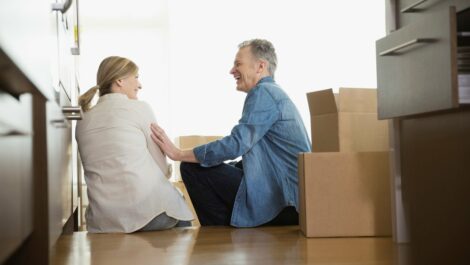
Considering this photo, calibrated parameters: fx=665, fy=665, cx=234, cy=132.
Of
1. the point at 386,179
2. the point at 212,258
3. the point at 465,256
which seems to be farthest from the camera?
the point at 386,179

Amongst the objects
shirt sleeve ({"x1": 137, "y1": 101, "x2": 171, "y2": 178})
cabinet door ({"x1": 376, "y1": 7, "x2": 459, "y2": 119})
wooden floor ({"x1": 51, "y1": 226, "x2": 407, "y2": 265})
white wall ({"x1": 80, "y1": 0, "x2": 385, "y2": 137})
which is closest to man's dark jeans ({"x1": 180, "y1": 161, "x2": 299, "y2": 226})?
shirt sleeve ({"x1": 137, "y1": 101, "x2": 171, "y2": 178})

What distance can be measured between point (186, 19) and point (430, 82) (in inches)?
149

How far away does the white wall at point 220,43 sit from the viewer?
5.15 metres

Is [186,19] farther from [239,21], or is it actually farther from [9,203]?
[9,203]

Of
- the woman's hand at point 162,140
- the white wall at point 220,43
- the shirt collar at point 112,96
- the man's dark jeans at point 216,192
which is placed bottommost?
the man's dark jeans at point 216,192

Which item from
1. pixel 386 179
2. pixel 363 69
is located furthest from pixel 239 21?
pixel 386 179

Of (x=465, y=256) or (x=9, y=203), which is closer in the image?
(x=9, y=203)

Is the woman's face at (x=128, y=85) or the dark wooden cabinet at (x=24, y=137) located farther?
the woman's face at (x=128, y=85)

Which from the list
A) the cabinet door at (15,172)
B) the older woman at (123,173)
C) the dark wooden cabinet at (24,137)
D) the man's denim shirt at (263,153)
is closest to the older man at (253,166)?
the man's denim shirt at (263,153)

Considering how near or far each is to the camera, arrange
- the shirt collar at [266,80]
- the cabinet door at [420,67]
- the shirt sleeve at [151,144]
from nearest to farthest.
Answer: the cabinet door at [420,67], the shirt sleeve at [151,144], the shirt collar at [266,80]

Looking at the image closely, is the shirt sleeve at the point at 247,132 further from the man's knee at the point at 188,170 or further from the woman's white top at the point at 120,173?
the woman's white top at the point at 120,173

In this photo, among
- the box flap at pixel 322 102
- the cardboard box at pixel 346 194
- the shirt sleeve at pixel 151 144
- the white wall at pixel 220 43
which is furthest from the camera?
the white wall at pixel 220 43

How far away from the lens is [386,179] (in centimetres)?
246

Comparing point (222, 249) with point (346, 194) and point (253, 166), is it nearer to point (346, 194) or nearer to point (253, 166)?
point (346, 194)
